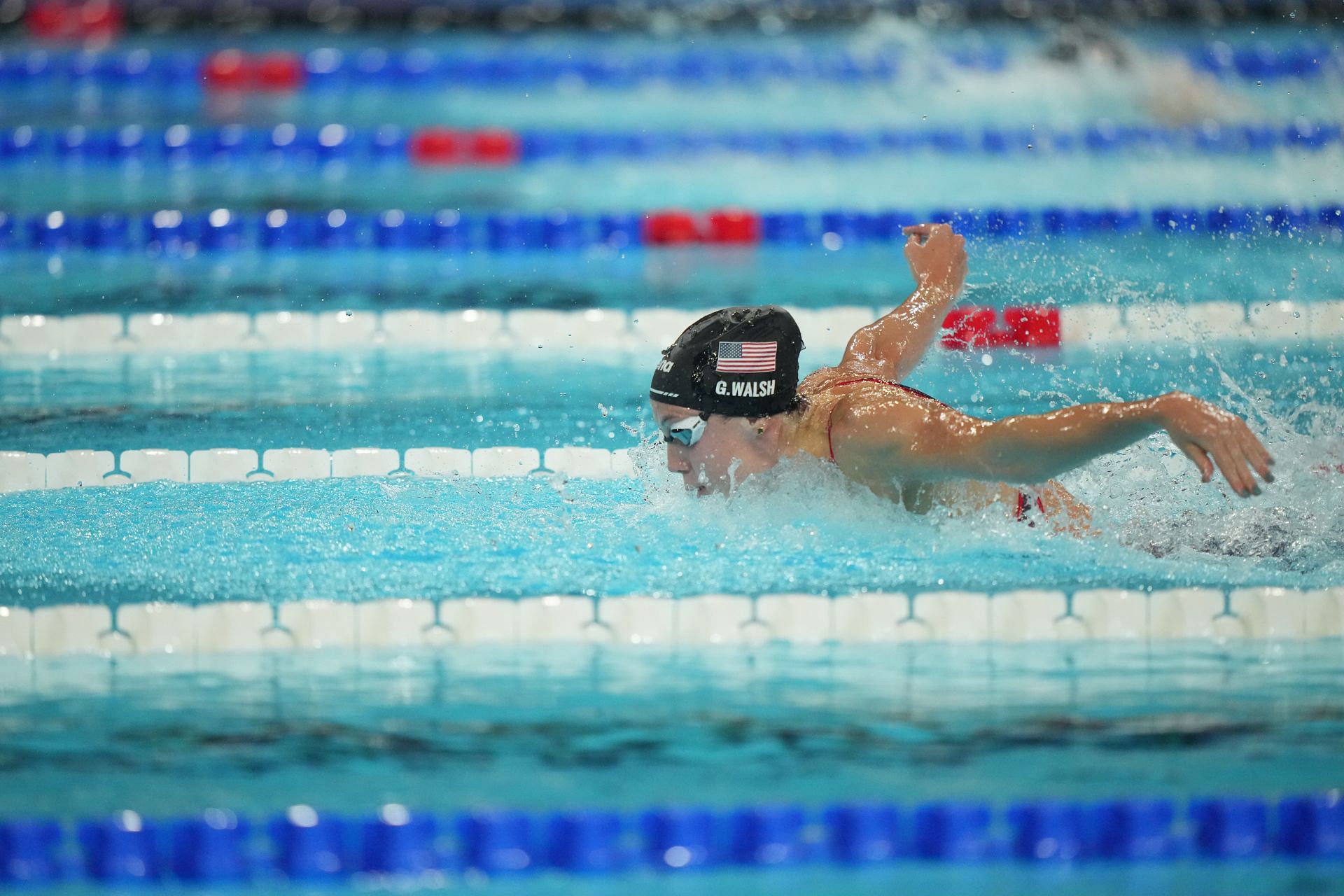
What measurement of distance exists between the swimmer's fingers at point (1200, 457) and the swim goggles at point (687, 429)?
95 centimetres

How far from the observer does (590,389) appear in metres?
4.54

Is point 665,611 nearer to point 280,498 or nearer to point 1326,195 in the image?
point 280,498

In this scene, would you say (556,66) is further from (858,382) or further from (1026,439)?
(1026,439)

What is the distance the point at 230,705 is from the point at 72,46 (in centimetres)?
738

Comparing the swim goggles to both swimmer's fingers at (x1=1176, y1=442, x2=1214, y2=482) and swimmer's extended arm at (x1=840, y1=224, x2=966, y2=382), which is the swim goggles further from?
swimmer's fingers at (x1=1176, y1=442, x2=1214, y2=482)

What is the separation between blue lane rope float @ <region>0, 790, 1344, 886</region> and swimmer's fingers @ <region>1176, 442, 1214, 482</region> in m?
0.47

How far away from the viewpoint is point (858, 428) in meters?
2.61

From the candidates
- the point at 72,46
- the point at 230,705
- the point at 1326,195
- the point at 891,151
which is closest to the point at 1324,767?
the point at 230,705

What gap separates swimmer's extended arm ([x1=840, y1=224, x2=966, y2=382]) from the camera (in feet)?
10.9

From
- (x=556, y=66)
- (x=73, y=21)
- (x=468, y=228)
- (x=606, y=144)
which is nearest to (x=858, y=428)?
(x=468, y=228)

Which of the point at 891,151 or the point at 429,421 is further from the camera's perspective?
the point at 891,151

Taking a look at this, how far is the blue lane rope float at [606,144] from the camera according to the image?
6828mm

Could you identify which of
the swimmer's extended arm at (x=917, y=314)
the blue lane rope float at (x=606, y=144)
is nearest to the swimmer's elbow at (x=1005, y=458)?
the swimmer's extended arm at (x=917, y=314)

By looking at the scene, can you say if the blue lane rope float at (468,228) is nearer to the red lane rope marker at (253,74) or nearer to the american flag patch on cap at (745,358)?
the red lane rope marker at (253,74)
